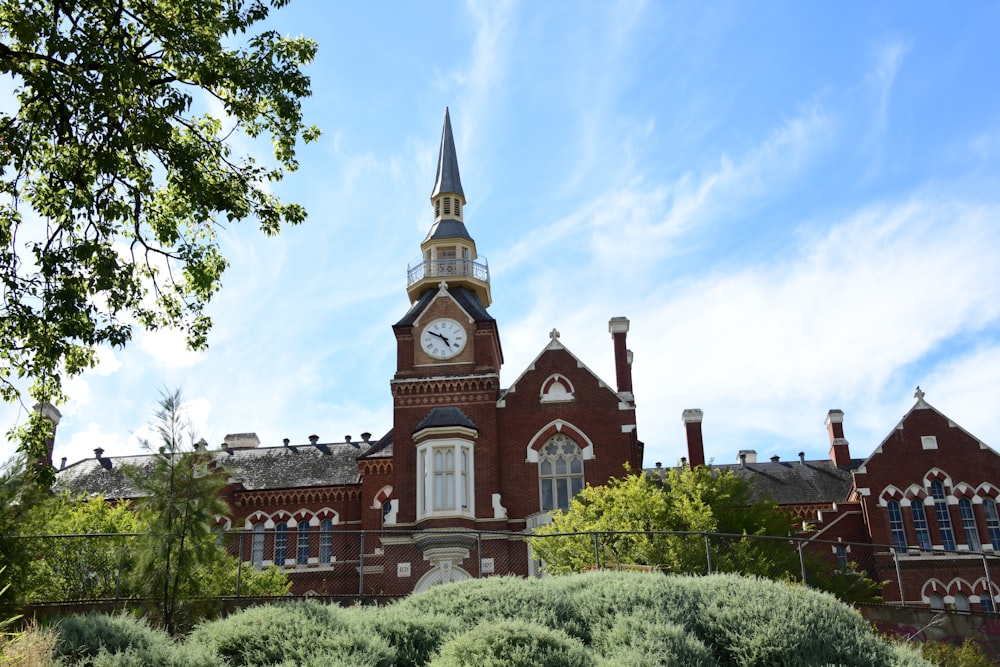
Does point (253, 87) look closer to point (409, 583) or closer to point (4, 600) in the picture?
point (4, 600)

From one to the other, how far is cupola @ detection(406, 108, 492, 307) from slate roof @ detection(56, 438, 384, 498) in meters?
8.32

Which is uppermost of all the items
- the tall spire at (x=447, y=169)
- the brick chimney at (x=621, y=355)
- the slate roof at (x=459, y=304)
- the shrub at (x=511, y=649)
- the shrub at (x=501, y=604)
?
the tall spire at (x=447, y=169)

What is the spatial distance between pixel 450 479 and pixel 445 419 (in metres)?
2.23

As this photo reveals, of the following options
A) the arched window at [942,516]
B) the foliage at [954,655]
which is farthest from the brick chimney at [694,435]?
the foliage at [954,655]

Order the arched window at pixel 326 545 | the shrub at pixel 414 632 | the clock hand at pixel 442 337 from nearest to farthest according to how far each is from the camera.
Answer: the shrub at pixel 414 632 → the clock hand at pixel 442 337 → the arched window at pixel 326 545

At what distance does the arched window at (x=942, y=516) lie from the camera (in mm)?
38031

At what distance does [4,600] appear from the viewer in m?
19.0

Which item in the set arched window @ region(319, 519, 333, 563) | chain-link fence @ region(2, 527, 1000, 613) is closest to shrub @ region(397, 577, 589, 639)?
chain-link fence @ region(2, 527, 1000, 613)

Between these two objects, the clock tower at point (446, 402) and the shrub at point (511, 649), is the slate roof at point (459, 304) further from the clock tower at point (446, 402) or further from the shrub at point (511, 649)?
the shrub at point (511, 649)

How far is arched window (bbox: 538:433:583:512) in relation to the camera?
121 ft

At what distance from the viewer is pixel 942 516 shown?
38.5m

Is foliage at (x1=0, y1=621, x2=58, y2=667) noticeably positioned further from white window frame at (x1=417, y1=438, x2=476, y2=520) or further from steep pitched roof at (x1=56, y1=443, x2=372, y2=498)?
steep pitched roof at (x1=56, y1=443, x2=372, y2=498)

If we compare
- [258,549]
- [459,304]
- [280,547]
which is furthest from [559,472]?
[258,549]

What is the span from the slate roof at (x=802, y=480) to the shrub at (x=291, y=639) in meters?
30.4
